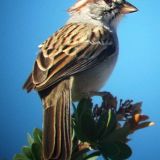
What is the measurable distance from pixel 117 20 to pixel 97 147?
1127 mm

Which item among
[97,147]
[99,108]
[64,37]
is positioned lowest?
[97,147]

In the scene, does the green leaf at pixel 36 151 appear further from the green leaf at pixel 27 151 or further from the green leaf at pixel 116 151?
the green leaf at pixel 116 151

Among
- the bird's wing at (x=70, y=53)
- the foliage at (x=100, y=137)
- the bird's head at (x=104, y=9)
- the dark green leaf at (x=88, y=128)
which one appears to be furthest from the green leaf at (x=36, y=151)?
the bird's head at (x=104, y=9)

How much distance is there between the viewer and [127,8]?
5.73 ft

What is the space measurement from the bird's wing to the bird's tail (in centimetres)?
4

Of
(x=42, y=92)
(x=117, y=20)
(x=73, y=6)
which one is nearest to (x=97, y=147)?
(x=42, y=92)

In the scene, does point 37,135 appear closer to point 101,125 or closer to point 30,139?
point 30,139

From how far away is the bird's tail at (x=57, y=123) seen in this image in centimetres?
72

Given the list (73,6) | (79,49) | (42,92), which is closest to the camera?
(42,92)

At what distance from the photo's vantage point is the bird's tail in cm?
72

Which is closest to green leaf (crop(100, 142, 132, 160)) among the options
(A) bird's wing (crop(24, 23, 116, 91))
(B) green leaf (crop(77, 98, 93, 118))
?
(B) green leaf (crop(77, 98, 93, 118))

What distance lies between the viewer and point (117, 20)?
70.2 inches

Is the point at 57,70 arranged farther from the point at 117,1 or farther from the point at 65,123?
the point at 117,1

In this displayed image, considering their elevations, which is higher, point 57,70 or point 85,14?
point 85,14
